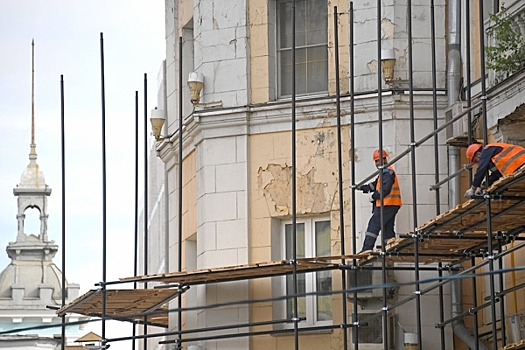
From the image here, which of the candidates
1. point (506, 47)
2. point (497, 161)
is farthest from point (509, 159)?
point (506, 47)

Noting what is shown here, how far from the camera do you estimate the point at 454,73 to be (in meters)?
24.6

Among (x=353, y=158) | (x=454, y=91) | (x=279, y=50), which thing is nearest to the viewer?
(x=353, y=158)

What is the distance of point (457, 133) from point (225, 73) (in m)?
4.65

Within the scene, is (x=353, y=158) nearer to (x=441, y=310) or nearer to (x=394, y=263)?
(x=394, y=263)

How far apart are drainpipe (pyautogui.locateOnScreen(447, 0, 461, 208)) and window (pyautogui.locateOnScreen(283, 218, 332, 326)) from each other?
228cm

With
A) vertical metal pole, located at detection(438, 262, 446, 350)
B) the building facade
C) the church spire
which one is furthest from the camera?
the church spire

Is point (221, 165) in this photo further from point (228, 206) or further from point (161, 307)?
point (161, 307)

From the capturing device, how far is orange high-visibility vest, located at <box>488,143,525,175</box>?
19938mm

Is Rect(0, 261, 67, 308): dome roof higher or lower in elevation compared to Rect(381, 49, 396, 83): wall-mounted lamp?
higher

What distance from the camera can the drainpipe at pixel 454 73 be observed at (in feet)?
80.0

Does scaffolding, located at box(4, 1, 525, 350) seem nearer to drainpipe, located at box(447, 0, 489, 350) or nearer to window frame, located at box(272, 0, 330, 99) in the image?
drainpipe, located at box(447, 0, 489, 350)

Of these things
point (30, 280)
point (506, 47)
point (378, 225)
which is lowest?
point (378, 225)

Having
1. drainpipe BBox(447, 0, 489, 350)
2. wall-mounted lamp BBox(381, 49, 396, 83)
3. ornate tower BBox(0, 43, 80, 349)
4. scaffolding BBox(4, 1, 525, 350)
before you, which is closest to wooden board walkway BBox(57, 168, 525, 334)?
scaffolding BBox(4, 1, 525, 350)

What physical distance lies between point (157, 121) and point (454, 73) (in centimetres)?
640
